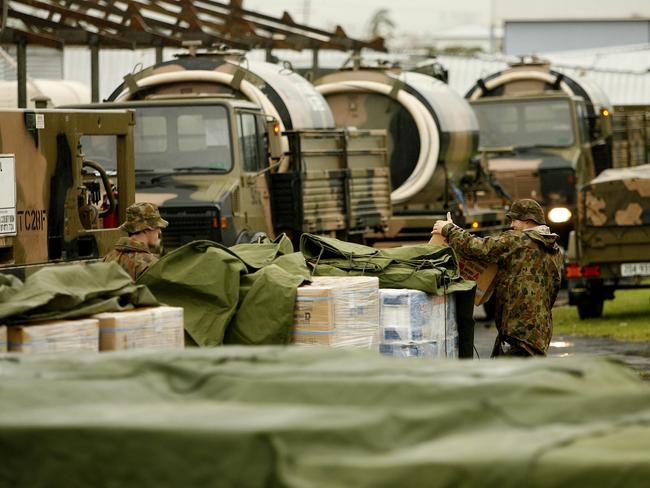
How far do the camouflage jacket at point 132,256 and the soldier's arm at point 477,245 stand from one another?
224 cm

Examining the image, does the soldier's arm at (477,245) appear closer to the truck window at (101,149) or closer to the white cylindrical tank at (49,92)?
the truck window at (101,149)

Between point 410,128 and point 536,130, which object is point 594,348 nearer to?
point 410,128

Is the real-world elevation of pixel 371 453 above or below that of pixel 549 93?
below

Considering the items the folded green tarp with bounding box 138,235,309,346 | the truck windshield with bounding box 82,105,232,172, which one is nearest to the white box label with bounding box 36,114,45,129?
the folded green tarp with bounding box 138,235,309,346

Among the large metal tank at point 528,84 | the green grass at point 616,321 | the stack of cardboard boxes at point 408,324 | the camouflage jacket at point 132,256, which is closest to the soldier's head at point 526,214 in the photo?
the stack of cardboard boxes at point 408,324

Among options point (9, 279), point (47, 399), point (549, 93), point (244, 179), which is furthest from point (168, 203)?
point (549, 93)

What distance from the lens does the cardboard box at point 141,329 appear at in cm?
732

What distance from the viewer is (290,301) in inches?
350

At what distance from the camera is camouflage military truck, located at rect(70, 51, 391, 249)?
589 inches

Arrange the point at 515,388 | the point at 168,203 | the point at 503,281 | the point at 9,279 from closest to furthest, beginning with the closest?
1. the point at 515,388
2. the point at 9,279
3. the point at 503,281
4. the point at 168,203

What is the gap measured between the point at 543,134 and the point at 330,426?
21497mm

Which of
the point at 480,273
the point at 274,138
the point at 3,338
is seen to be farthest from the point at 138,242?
the point at 274,138

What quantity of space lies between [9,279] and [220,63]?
10.1 metres

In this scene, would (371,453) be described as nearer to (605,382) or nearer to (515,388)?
(515,388)
